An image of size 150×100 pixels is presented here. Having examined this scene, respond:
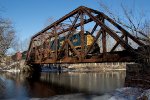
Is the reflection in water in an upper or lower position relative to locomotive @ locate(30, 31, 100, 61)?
lower

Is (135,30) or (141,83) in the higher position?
(135,30)

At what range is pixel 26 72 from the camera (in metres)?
48.5

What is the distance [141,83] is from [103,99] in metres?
2.61

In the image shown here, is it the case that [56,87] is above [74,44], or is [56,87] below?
below

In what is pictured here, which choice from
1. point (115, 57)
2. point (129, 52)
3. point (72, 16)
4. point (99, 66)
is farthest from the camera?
point (99, 66)

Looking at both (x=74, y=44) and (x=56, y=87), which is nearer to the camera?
(x=56, y=87)

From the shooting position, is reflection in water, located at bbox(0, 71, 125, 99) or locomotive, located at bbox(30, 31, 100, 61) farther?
locomotive, located at bbox(30, 31, 100, 61)

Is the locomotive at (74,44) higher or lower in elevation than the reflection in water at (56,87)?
higher

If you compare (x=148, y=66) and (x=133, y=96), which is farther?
(x=148, y=66)

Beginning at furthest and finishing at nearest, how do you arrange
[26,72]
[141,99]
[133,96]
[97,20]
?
[26,72] < [97,20] < [133,96] < [141,99]

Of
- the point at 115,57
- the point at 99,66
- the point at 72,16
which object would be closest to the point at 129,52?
the point at 115,57

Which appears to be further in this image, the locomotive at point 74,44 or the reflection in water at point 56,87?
the locomotive at point 74,44

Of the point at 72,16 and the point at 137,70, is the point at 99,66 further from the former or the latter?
the point at 137,70

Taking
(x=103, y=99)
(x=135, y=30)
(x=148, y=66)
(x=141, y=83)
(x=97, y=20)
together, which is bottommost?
(x=103, y=99)
